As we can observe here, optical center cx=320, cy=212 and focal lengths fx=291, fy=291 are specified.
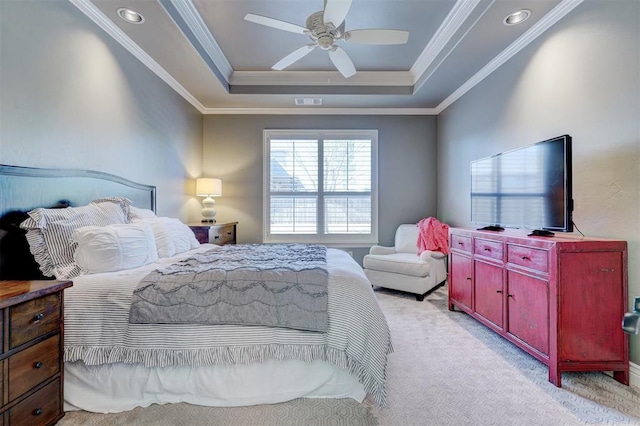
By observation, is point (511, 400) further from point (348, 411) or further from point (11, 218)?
point (11, 218)

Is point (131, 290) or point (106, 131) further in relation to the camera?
point (106, 131)

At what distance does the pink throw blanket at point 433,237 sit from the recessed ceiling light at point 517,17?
2.37 m

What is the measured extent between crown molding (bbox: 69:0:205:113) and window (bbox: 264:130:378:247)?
1458mm

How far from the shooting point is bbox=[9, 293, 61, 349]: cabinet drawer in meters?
1.24

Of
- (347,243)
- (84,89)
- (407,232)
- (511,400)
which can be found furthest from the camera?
(347,243)

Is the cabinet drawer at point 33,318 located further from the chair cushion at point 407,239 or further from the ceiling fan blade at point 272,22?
the chair cushion at point 407,239

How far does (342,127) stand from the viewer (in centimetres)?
470

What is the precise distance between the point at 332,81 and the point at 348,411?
3790mm

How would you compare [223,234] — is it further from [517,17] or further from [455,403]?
[517,17]

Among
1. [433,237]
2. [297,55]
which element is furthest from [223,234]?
[433,237]

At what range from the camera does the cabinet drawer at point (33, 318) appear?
1.24m

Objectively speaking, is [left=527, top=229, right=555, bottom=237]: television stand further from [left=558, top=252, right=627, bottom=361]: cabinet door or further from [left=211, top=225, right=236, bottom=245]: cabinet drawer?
[left=211, top=225, right=236, bottom=245]: cabinet drawer

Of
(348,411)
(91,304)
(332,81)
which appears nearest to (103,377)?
(91,304)

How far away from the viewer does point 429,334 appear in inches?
103
